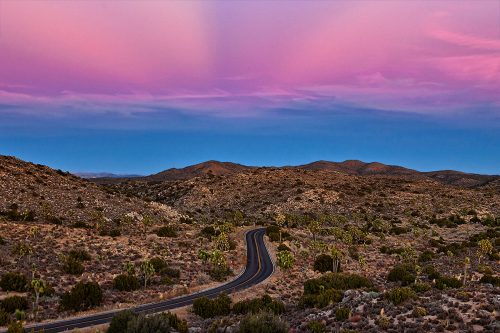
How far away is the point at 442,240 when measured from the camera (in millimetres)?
84562

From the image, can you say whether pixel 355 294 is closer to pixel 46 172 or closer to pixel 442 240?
pixel 442 240

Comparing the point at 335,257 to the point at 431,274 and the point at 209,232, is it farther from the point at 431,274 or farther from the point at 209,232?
the point at 209,232

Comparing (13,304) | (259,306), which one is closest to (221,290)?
(259,306)

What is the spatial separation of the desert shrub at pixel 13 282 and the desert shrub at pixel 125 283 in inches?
390

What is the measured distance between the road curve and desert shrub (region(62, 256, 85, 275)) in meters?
11.6

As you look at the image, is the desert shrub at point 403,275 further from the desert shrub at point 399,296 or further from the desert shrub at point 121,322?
the desert shrub at point 121,322

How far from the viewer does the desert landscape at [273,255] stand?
29.9m

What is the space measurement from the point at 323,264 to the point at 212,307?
2997cm

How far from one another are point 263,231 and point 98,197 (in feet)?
132

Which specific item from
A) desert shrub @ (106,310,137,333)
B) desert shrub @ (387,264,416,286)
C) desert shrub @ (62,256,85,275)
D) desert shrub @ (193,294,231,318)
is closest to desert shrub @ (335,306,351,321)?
desert shrub @ (193,294,231,318)

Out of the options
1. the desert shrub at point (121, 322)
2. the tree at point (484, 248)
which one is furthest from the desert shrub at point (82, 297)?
the tree at point (484, 248)

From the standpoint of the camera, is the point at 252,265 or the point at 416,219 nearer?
the point at 252,265

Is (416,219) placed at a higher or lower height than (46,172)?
lower

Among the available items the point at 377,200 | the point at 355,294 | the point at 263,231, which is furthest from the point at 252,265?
the point at 377,200
